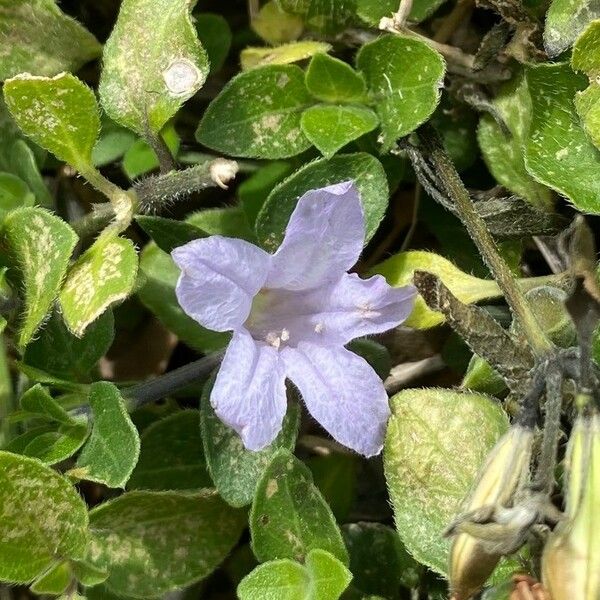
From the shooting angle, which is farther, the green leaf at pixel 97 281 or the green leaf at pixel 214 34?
the green leaf at pixel 214 34

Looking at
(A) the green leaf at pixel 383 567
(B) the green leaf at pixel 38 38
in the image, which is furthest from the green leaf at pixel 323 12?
(A) the green leaf at pixel 383 567

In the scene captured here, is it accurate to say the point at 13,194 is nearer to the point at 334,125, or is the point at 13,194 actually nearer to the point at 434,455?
the point at 334,125

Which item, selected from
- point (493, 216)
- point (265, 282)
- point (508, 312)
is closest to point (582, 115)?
point (493, 216)

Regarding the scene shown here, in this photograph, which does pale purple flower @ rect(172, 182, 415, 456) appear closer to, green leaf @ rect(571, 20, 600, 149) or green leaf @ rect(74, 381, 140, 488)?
green leaf @ rect(74, 381, 140, 488)

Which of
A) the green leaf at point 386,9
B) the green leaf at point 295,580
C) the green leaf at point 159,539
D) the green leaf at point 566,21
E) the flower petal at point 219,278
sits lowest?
the green leaf at point 159,539

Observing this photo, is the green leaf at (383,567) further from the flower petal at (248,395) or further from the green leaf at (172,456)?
the flower petal at (248,395)

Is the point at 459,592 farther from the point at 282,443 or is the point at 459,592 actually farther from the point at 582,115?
the point at 582,115

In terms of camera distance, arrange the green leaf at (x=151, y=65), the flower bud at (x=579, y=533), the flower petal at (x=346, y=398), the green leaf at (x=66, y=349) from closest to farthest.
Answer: the flower bud at (x=579, y=533) → the flower petal at (x=346, y=398) → the green leaf at (x=151, y=65) → the green leaf at (x=66, y=349)
